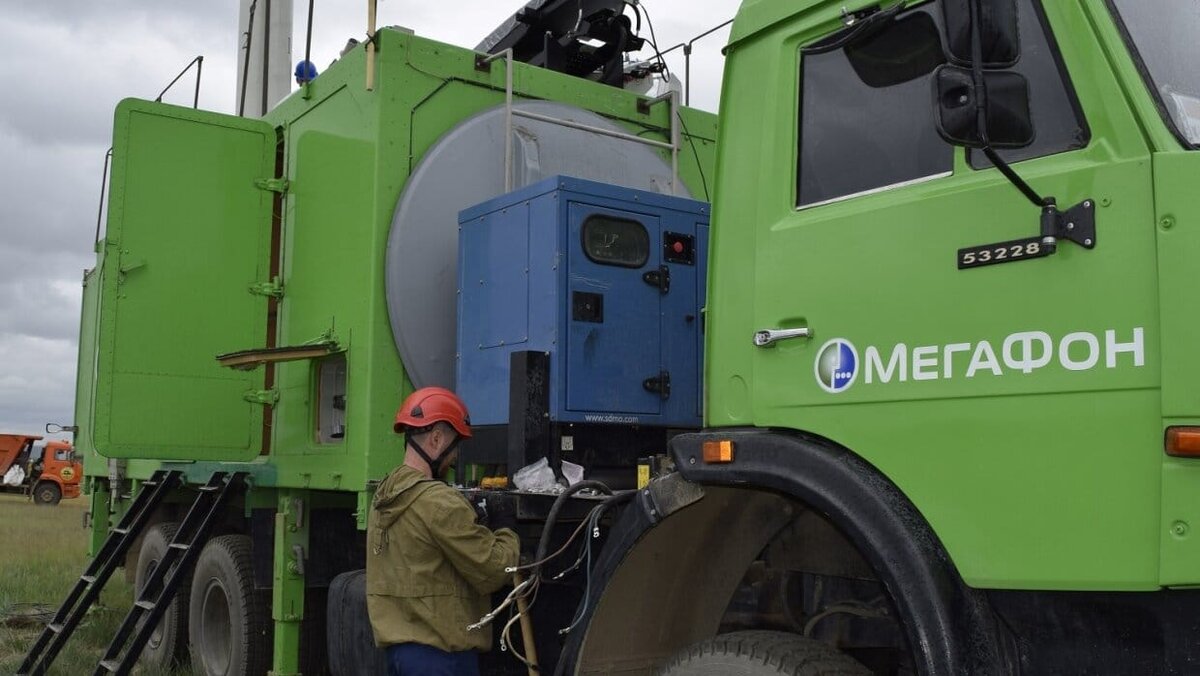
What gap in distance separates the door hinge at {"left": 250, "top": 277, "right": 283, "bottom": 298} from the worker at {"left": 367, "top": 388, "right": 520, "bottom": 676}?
95.8 inches

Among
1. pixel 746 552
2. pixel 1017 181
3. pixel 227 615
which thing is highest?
pixel 1017 181

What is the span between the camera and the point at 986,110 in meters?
2.16

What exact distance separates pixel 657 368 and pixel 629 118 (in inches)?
65.1

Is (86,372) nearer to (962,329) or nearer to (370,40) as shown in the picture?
(370,40)

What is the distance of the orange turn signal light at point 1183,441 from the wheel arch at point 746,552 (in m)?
0.52

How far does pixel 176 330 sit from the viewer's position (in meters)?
5.95

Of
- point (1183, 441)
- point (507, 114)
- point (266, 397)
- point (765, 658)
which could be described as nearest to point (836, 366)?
point (765, 658)

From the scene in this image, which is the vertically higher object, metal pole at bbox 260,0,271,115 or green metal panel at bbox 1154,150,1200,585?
metal pole at bbox 260,0,271,115

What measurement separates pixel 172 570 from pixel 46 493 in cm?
2647

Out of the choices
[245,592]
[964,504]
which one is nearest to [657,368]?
[964,504]

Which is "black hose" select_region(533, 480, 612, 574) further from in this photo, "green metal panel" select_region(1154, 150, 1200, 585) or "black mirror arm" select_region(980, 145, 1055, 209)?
"green metal panel" select_region(1154, 150, 1200, 585)

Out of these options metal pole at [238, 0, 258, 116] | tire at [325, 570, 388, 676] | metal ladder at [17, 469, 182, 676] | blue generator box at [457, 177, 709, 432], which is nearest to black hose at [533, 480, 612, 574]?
blue generator box at [457, 177, 709, 432]

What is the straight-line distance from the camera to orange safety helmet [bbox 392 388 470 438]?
3.84 metres

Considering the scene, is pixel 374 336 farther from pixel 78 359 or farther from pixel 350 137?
pixel 78 359
